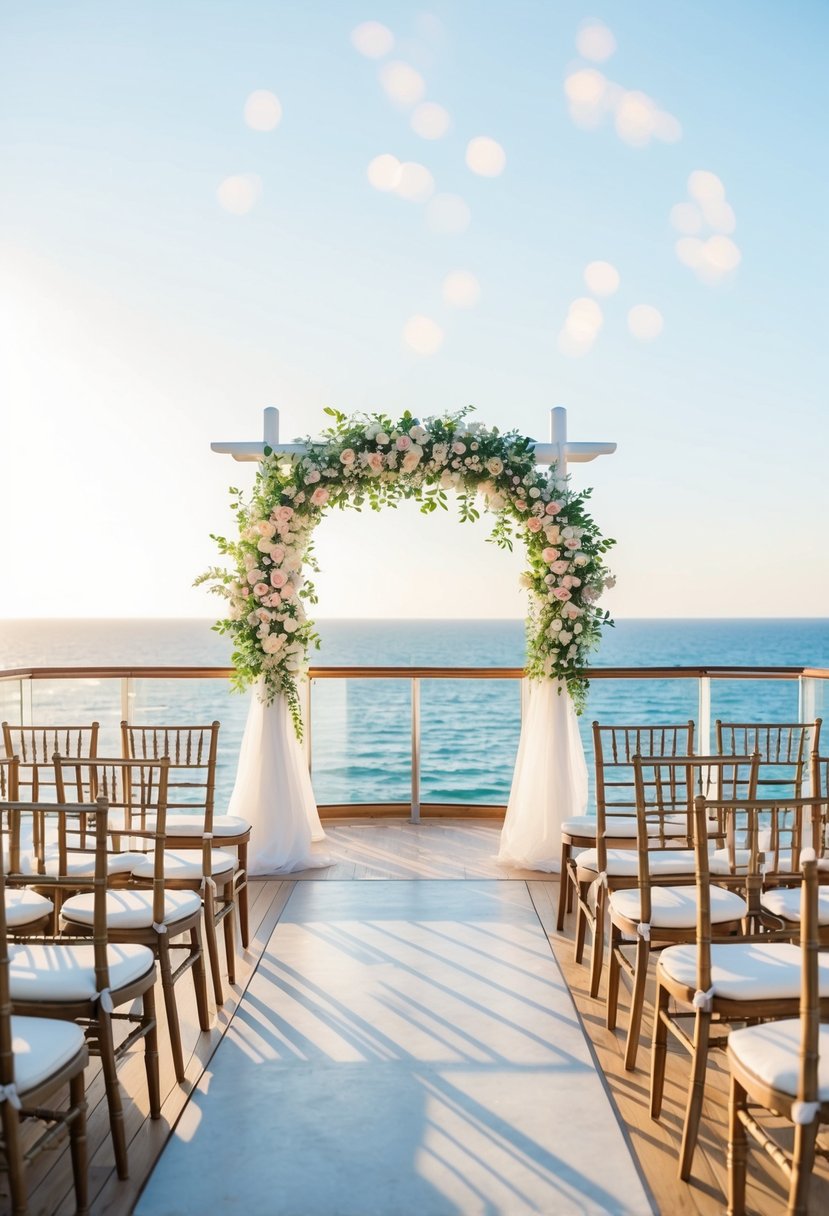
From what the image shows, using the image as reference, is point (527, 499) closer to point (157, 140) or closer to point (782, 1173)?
point (782, 1173)

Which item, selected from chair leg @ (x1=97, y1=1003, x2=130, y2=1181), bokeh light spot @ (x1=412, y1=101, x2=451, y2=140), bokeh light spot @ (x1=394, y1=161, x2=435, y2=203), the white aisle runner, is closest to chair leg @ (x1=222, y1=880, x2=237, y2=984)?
the white aisle runner

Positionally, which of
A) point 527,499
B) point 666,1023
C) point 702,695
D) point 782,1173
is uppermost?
point 527,499

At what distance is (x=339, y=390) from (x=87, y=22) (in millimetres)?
21690

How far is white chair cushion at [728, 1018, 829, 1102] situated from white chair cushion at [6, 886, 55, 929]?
82.2 inches

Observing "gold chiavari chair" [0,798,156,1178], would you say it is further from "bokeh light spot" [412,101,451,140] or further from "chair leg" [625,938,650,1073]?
"bokeh light spot" [412,101,451,140]

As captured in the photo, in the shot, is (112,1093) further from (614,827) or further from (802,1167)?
(614,827)

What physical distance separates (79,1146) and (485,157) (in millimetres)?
9359

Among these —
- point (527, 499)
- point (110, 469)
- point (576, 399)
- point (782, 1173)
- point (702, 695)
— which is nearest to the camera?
point (782, 1173)

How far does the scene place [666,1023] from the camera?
255 cm

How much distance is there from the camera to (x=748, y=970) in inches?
90.3

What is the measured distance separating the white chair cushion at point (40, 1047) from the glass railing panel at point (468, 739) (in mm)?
4547

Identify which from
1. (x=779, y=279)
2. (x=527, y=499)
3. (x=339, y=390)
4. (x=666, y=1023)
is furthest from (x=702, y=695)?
(x=339, y=390)

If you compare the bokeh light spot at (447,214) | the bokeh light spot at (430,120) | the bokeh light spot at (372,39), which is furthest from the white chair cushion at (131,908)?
the bokeh light spot at (447,214)

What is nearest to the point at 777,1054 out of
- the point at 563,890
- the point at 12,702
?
the point at 563,890
